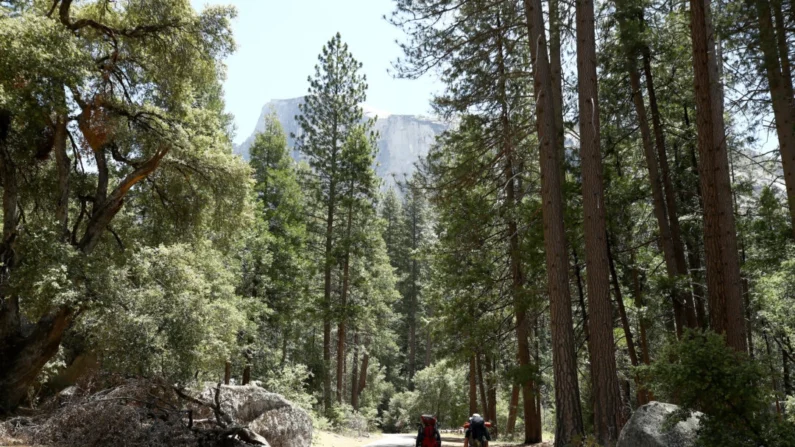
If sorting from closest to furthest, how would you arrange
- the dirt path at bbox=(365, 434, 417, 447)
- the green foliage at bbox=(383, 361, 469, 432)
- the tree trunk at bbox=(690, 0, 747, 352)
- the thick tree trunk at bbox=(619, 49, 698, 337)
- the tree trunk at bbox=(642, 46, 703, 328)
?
the tree trunk at bbox=(690, 0, 747, 352), the thick tree trunk at bbox=(619, 49, 698, 337), the tree trunk at bbox=(642, 46, 703, 328), the dirt path at bbox=(365, 434, 417, 447), the green foliage at bbox=(383, 361, 469, 432)

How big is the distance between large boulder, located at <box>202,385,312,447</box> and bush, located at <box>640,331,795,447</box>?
29.3 feet

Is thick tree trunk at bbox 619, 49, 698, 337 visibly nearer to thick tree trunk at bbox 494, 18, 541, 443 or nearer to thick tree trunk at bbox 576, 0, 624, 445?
thick tree trunk at bbox 576, 0, 624, 445

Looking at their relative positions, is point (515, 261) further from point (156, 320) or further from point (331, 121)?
point (331, 121)

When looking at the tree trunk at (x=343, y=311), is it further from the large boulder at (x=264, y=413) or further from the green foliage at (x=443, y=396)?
the large boulder at (x=264, y=413)

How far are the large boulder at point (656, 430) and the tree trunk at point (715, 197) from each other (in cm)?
174

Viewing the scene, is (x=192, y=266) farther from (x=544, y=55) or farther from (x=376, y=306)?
(x=376, y=306)

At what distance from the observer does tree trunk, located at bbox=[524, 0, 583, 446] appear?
34.0 ft

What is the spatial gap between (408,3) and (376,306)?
1641 centimetres

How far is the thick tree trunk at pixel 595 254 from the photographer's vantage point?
988 cm

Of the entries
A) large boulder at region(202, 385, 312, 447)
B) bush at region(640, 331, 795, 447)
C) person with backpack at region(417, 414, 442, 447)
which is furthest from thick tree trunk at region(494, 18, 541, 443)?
bush at region(640, 331, 795, 447)

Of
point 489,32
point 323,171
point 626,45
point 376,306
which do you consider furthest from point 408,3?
point 376,306

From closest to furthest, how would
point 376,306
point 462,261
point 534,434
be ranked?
point 534,434 < point 462,261 < point 376,306

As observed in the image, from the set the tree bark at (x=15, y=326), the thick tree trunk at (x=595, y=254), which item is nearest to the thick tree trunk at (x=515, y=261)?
the thick tree trunk at (x=595, y=254)

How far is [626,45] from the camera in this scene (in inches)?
494
